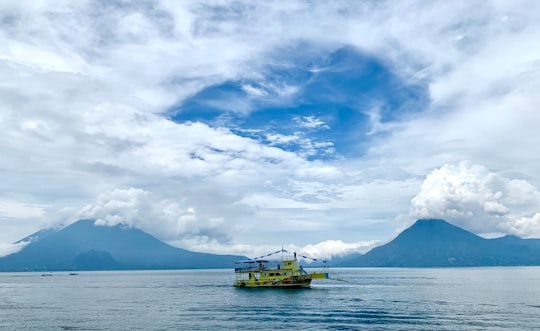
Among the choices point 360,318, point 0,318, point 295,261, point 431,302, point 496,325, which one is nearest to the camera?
point 496,325

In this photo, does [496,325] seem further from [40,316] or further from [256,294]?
[40,316]

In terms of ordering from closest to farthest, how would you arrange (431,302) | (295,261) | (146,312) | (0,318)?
(0,318), (146,312), (431,302), (295,261)

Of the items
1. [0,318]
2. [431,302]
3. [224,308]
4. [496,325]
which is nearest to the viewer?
[496,325]

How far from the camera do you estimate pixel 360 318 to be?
79.8m

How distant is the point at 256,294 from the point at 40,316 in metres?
60.0

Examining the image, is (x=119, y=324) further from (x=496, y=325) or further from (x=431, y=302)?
(x=431, y=302)

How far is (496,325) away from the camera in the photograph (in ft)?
240

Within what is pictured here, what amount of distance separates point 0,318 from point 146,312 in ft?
87.6

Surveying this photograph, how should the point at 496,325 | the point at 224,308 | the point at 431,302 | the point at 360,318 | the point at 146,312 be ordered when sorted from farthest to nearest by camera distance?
the point at 431,302
the point at 224,308
the point at 146,312
the point at 360,318
the point at 496,325

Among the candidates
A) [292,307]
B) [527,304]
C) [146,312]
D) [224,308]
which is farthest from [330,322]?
[527,304]

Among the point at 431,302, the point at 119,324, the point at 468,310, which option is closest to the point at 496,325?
the point at 468,310

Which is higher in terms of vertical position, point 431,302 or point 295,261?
point 295,261

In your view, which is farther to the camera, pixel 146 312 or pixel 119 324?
pixel 146 312

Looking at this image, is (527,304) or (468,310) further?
(527,304)
